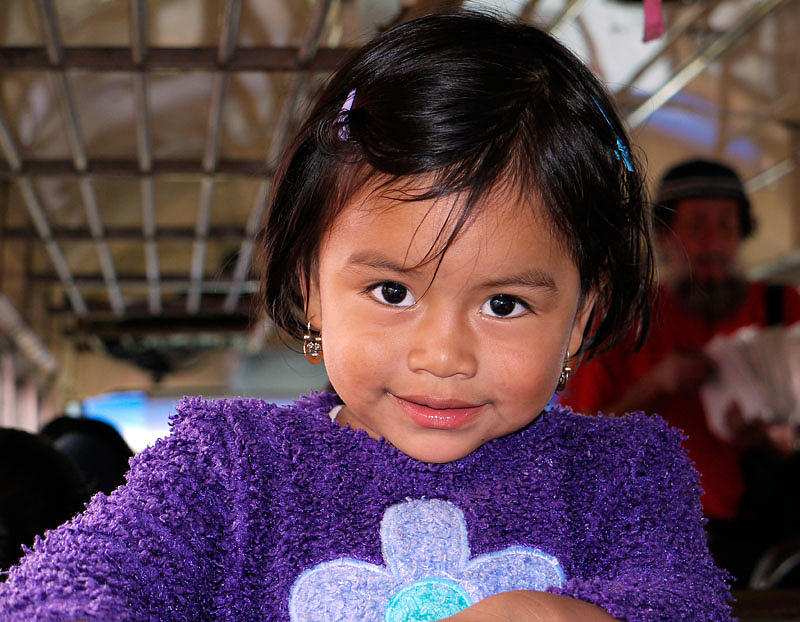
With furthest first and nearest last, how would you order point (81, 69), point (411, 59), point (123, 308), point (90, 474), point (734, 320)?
1. point (123, 308)
2. point (734, 320)
3. point (81, 69)
4. point (90, 474)
5. point (411, 59)

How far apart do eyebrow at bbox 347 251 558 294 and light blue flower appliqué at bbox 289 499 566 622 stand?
0.63ft

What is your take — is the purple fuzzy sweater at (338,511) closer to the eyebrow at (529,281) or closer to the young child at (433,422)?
the young child at (433,422)

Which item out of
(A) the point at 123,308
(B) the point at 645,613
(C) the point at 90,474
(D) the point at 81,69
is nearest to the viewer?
(B) the point at 645,613

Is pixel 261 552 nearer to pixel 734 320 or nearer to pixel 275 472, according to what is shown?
pixel 275 472

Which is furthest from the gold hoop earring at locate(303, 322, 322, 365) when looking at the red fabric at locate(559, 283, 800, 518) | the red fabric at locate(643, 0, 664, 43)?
the red fabric at locate(559, 283, 800, 518)

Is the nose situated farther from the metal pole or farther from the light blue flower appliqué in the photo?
the metal pole

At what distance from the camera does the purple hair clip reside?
2.49ft

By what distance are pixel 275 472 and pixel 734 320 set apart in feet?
4.81

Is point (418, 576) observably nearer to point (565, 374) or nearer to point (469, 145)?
point (565, 374)

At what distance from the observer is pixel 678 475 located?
0.80m

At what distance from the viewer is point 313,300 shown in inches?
31.4

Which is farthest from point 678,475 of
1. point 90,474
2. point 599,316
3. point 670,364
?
point 670,364

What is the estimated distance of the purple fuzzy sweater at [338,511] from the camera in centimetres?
65

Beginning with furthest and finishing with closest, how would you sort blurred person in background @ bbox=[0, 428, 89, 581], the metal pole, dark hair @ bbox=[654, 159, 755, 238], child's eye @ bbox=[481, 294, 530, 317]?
the metal pole < dark hair @ bbox=[654, 159, 755, 238] < blurred person in background @ bbox=[0, 428, 89, 581] < child's eye @ bbox=[481, 294, 530, 317]
